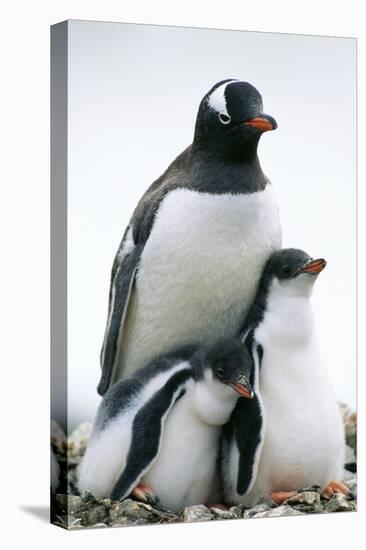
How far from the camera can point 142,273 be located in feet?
15.5

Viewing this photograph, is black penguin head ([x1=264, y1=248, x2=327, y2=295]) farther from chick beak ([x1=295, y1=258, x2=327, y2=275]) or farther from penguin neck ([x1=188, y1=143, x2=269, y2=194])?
penguin neck ([x1=188, y1=143, x2=269, y2=194])

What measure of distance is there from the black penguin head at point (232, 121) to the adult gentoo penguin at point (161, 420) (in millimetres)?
657

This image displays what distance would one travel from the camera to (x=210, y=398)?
4.66 meters

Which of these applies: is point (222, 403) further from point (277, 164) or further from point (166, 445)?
point (277, 164)

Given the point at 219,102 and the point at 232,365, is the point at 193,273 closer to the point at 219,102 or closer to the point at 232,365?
the point at 232,365

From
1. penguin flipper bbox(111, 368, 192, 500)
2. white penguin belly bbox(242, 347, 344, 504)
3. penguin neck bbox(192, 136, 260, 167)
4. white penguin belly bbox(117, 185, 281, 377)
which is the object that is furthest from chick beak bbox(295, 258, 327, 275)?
penguin flipper bbox(111, 368, 192, 500)

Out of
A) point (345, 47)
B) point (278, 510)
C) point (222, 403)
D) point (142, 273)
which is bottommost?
point (278, 510)

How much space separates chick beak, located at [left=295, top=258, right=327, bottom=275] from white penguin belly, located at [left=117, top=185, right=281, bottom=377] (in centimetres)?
15

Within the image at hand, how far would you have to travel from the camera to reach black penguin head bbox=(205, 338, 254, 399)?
4.61 meters

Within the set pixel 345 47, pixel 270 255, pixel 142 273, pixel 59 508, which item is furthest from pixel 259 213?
pixel 59 508

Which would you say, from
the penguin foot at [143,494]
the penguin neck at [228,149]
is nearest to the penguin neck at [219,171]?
the penguin neck at [228,149]

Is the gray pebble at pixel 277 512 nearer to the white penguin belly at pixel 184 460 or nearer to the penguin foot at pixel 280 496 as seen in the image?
the penguin foot at pixel 280 496

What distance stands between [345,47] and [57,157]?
1.18 metres

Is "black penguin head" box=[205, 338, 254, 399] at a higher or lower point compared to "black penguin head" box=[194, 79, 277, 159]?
lower
